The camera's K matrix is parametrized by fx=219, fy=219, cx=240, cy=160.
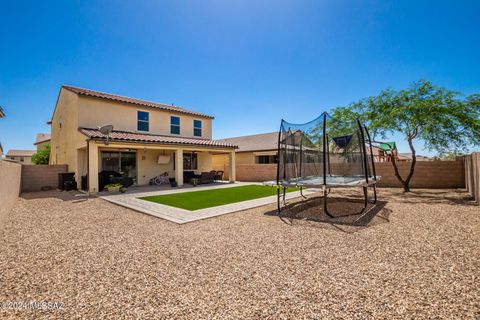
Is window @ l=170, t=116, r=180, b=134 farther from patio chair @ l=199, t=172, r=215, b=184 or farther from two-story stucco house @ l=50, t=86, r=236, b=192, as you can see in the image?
patio chair @ l=199, t=172, r=215, b=184

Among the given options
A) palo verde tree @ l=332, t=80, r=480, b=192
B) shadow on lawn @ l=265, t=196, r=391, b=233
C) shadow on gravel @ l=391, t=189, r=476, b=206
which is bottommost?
shadow on gravel @ l=391, t=189, r=476, b=206

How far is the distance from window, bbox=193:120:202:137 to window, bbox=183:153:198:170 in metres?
1.93

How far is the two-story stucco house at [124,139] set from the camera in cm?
1245

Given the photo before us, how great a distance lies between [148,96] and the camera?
1881 centimetres

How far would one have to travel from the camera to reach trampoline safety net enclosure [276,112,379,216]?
670 cm

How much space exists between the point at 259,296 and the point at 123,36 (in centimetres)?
1261

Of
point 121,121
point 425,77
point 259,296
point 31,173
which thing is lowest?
point 259,296

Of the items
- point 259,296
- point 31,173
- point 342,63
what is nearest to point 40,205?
point 31,173

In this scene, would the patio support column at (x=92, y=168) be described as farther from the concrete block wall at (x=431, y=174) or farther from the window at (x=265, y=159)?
the concrete block wall at (x=431, y=174)

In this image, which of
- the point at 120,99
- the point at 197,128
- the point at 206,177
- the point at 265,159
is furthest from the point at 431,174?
the point at 120,99

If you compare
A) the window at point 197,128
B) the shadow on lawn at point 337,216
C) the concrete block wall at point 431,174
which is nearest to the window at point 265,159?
the window at point 197,128

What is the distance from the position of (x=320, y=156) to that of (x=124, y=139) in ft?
33.3

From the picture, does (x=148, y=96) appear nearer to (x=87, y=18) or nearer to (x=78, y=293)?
(x=87, y=18)

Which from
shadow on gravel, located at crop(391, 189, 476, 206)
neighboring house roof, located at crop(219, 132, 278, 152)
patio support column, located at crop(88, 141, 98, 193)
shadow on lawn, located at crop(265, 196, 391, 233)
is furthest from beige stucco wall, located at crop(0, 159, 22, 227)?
neighboring house roof, located at crop(219, 132, 278, 152)
